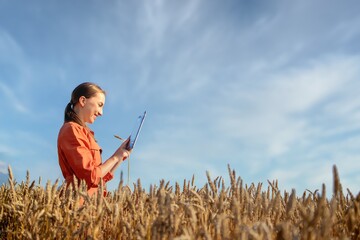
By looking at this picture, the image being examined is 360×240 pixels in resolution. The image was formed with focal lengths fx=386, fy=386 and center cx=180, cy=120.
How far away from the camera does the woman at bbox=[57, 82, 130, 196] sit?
345cm

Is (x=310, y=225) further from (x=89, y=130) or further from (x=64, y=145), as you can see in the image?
(x=89, y=130)

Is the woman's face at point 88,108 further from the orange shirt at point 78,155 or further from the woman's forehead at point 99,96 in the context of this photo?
the orange shirt at point 78,155

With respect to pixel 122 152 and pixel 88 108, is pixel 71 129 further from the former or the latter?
pixel 122 152

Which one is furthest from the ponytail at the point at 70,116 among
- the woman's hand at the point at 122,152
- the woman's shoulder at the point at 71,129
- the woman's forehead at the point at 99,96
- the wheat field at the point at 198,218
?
the wheat field at the point at 198,218

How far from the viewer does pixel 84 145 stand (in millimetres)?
3578

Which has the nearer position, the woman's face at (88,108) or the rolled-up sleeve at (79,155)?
the rolled-up sleeve at (79,155)

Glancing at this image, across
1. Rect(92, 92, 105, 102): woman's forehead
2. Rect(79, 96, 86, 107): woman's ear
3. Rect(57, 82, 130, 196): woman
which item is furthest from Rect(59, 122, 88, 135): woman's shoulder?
Rect(92, 92, 105, 102): woman's forehead

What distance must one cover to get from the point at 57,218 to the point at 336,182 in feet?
5.17

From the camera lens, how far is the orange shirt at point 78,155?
135 inches

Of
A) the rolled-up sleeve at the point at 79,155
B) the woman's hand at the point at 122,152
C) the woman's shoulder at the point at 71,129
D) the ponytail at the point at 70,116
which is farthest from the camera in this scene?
the ponytail at the point at 70,116

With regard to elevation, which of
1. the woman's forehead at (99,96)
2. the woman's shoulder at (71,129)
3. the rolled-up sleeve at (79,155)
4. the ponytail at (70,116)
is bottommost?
the rolled-up sleeve at (79,155)

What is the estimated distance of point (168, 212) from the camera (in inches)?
64.9

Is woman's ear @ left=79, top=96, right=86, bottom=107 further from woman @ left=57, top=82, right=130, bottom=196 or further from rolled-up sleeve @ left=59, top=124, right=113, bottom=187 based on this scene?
rolled-up sleeve @ left=59, top=124, right=113, bottom=187

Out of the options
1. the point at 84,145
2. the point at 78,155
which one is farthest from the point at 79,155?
the point at 84,145
